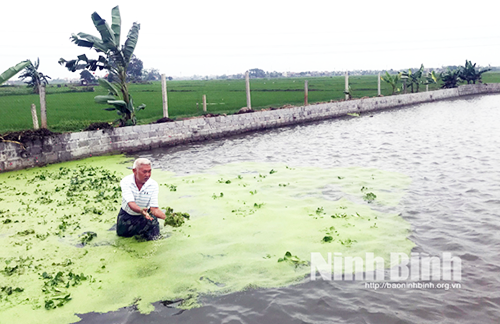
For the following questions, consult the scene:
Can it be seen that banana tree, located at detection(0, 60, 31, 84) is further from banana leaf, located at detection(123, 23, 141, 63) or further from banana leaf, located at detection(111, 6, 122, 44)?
banana leaf, located at detection(123, 23, 141, 63)

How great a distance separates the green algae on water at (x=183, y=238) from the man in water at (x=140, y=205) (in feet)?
0.70

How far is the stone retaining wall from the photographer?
10.6 m

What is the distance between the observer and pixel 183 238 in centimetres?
571

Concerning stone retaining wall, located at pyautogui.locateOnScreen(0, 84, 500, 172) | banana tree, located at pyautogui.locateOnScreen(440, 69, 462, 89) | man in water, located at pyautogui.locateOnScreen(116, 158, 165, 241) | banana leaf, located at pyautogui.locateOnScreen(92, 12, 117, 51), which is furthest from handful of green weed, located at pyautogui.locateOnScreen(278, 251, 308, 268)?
banana tree, located at pyautogui.locateOnScreen(440, 69, 462, 89)

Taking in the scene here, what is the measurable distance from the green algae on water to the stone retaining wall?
4.51 ft

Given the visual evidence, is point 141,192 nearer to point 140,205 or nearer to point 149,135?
point 140,205

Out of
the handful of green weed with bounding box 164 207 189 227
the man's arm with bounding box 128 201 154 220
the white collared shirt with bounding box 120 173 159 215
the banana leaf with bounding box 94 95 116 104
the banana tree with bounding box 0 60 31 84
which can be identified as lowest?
the handful of green weed with bounding box 164 207 189 227

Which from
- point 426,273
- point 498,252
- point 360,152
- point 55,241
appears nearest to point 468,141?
point 360,152

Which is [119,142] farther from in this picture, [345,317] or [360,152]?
[345,317]

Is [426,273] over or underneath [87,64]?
underneath

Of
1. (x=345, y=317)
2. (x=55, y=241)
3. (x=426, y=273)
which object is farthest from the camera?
(x=55, y=241)

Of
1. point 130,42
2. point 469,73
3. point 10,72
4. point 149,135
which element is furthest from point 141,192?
point 469,73

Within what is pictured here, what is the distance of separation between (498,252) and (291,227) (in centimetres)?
263

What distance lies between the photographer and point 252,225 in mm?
6195
